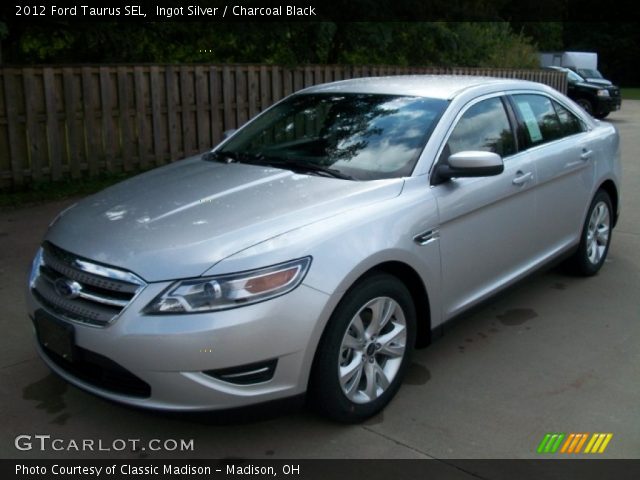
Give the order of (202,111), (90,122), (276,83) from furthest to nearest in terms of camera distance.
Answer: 1. (276,83)
2. (202,111)
3. (90,122)

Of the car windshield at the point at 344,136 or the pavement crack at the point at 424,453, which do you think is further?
the car windshield at the point at 344,136

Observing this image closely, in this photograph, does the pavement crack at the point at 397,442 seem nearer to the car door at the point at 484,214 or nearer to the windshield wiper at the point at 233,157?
the car door at the point at 484,214

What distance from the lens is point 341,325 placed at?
123 inches

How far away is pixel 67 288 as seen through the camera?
3.14 metres

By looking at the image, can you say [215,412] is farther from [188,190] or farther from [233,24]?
[233,24]

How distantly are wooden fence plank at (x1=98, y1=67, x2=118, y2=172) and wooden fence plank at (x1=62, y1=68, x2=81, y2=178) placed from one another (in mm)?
334

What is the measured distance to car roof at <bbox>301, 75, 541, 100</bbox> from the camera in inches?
173

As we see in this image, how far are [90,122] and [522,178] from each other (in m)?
5.91

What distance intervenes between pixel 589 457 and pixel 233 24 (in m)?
9.20

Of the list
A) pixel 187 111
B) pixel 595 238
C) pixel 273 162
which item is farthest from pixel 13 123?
pixel 595 238

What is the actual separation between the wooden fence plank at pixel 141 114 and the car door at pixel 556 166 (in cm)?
562

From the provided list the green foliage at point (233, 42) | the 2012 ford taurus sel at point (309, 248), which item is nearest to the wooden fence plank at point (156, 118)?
the green foliage at point (233, 42)

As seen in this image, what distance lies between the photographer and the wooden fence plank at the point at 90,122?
8.41m

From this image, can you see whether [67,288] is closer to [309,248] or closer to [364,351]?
[309,248]
